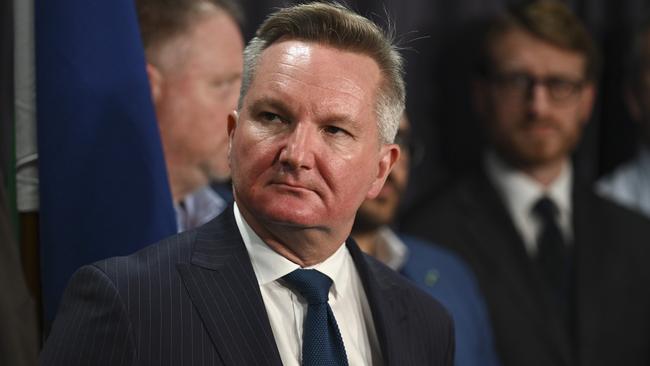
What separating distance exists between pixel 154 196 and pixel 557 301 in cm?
165

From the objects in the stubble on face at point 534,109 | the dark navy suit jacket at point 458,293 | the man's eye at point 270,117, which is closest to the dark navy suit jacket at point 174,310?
the man's eye at point 270,117

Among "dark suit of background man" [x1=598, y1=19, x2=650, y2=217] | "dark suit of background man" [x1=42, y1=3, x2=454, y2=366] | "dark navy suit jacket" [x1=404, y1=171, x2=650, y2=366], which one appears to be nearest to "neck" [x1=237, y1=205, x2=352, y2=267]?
"dark suit of background man" [x1=42, y1=3, x2=454, y2=366]

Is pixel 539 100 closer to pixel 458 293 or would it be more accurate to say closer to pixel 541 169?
pixel 541 169

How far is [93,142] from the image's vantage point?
1833 millimetres

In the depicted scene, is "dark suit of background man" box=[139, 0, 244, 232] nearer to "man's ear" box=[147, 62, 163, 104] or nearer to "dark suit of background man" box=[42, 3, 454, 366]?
"man's ear" box=[147, 62, 163, 104]

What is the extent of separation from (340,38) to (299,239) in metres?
0.29

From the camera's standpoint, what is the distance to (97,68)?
6.07 ft

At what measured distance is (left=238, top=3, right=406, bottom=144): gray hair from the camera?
153 centimetres

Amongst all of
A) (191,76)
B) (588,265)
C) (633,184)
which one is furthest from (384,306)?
(633,184)

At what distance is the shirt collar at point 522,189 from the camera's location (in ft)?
10.6

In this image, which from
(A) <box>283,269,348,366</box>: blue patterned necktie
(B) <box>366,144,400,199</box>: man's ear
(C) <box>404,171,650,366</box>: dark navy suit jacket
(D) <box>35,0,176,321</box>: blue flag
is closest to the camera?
(A) <box>283,269,348,366</box>: blue patterned necktie

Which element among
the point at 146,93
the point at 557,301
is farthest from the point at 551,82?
the point at 146,93

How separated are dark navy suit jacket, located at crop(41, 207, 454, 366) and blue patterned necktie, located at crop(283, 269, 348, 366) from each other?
68mm

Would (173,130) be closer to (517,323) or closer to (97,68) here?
(97,68)
